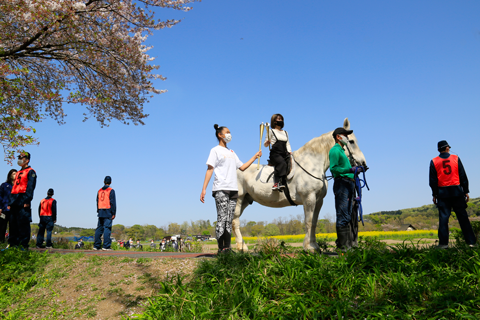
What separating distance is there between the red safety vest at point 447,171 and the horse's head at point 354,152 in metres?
1.93

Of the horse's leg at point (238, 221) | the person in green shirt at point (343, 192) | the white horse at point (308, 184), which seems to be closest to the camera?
the person in green shirt at point (343, 192)

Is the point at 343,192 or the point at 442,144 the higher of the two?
the point at 442,144

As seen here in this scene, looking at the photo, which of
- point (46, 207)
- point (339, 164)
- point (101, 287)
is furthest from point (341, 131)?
point (46, 207)

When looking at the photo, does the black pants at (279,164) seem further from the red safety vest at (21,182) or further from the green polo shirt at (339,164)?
the red safety vest at (21,182)

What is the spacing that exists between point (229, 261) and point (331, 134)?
3521 mm

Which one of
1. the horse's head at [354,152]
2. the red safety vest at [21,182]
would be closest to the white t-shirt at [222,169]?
the horse's head at [354,152]

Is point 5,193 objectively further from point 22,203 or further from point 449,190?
point 449,190

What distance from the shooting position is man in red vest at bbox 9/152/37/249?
8.23 metres

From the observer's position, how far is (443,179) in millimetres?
6852

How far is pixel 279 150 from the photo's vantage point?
22.1ft

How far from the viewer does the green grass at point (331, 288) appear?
11.0 feet

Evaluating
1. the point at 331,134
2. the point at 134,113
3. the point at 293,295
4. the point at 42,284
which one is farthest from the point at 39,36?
the point at 293,295

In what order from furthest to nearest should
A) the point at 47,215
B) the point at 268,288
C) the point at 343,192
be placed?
the point at 47,215 → the point at 343,192 → the point at 268,288

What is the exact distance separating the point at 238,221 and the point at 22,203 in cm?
577
